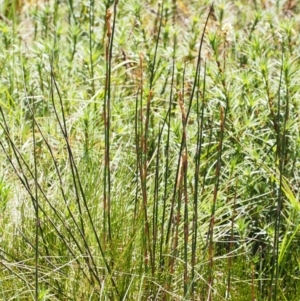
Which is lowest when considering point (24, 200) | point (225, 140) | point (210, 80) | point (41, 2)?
point (24, 200)

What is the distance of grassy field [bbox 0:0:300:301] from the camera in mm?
2062

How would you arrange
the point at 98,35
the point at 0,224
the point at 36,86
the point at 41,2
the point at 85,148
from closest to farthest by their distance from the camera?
the point at 0,224 → the point at 85,148 → the point at 36,86 → the point at 98,35 → the point at 41,2

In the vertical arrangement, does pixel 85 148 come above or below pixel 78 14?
below

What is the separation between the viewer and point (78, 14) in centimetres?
396

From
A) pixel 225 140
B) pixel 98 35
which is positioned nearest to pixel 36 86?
pixel 98 35

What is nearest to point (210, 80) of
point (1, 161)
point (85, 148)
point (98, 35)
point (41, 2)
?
point (85, 148)

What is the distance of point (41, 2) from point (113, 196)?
2.45 metres

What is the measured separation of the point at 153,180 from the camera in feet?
8.55

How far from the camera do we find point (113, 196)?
2488 mm

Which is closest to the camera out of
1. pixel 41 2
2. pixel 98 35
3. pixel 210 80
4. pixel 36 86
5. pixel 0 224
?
pixel 0 224

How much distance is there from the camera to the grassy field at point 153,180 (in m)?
2.06

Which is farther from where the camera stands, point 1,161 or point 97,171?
point 1,161

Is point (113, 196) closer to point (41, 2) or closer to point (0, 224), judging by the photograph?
point (0, 224)

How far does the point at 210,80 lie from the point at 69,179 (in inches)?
25.5
